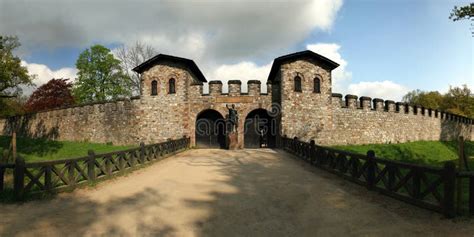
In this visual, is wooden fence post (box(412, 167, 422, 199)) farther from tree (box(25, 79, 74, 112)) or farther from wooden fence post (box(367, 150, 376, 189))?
tree (box(25, 79, 74, 112))

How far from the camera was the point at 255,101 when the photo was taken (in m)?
19.4

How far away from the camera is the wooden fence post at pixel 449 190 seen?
203 inches

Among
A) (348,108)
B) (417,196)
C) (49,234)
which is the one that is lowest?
(49,234)

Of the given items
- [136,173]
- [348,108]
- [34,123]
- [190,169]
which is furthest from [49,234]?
[34,123]

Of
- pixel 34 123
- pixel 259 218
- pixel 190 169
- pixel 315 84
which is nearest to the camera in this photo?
pixel 259 218

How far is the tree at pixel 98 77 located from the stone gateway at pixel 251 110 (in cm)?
992

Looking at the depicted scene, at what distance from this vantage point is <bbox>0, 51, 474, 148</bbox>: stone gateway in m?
19.4

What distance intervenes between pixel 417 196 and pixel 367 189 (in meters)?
1.67

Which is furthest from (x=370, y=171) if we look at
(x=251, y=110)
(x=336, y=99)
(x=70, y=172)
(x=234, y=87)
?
(x=336, y=99)

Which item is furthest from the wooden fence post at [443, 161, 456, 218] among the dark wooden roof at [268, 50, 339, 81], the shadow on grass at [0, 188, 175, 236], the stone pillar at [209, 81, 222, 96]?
the stone pillar at [209, 81, 222, 96]

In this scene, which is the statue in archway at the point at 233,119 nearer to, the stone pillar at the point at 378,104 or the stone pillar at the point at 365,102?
the stone pillar at the point at 365,102

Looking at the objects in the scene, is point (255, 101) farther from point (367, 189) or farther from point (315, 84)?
point (367, 189)

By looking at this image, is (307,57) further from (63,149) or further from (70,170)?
(63,149)

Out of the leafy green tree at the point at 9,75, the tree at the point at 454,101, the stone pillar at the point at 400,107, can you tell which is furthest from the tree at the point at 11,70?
the tree at the point at 454,101
